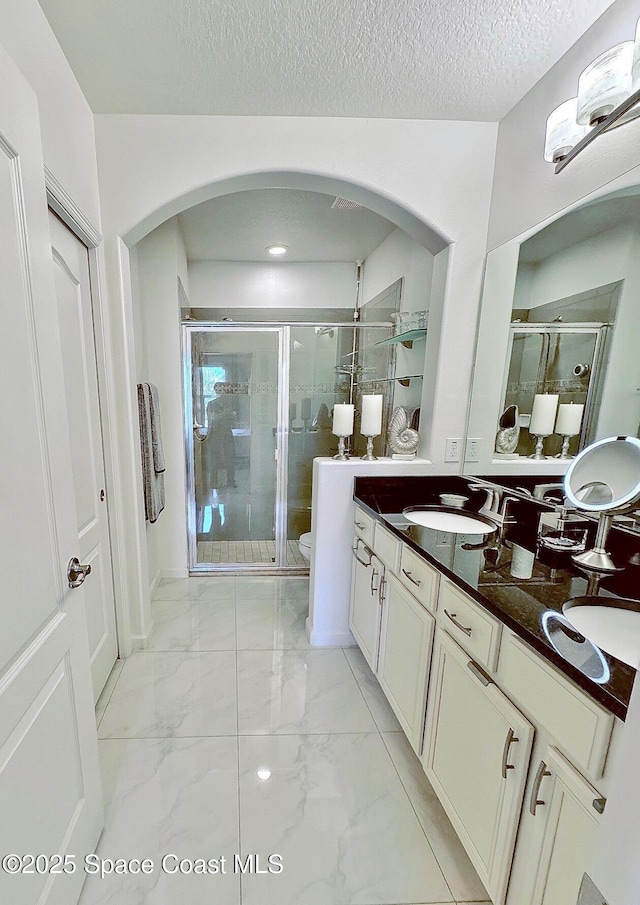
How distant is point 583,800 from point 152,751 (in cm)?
146

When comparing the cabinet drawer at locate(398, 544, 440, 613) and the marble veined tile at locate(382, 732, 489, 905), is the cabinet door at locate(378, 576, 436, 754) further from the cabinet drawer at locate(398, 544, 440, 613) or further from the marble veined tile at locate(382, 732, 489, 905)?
the marble veined tile at locate(382, 732, 489, 905)

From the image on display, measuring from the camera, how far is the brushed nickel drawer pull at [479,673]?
94 centimetres

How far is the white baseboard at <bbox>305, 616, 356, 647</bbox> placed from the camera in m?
2.09

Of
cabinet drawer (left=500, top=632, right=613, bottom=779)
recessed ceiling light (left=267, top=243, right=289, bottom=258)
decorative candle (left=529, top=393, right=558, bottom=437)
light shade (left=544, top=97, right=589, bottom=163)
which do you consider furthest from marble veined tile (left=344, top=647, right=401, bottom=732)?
recessed ceiling light (left=267, top=243, right=289, bottom=258)

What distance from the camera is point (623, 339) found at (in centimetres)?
114

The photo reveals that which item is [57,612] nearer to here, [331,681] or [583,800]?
[583,800]

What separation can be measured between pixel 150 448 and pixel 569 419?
84.4 inches

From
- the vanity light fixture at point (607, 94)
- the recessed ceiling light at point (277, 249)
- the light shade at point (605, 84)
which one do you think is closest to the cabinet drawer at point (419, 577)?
the vanity light fixture at point (607, 94)

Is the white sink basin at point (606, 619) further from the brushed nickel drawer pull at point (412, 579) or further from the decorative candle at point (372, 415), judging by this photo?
the decorative candle at point (372, 415)

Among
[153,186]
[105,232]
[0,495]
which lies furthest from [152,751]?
[153,186]

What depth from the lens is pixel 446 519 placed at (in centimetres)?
176

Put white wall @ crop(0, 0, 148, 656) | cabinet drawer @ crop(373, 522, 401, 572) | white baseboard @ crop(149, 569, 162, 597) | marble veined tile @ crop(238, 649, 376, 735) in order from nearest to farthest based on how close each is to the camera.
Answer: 1. white wall @ crop(0, 0, 148, 656)
2. cabinet drawer @ crop(373, 522, 401, 572)
3. marble veined tile @ crop(238, 649, 376, 735)
4. white baseboard @ crop(149, 569, 162, 597)

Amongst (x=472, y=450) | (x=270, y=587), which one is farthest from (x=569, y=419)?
(x=270, y=587)

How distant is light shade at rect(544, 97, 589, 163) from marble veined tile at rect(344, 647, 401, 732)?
90.7 inches
